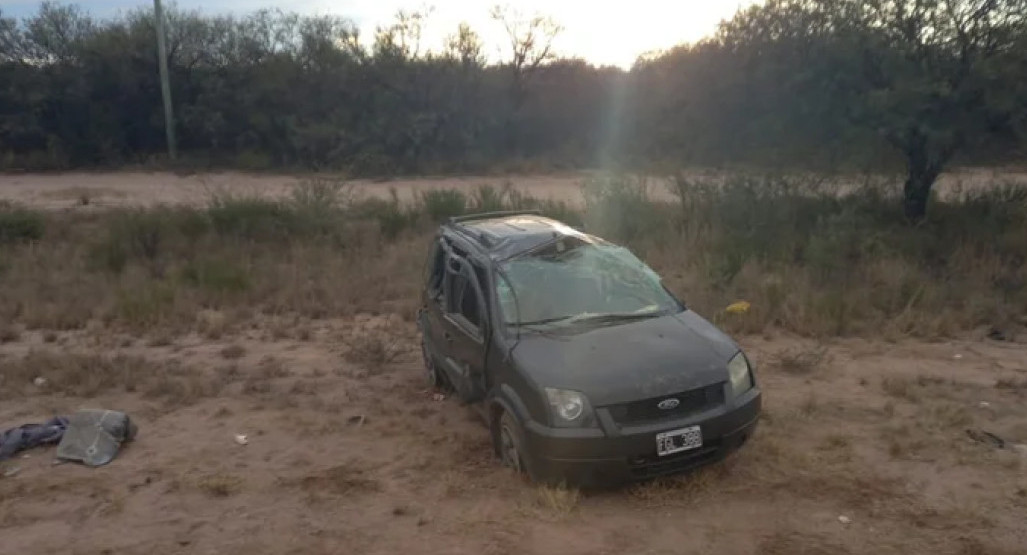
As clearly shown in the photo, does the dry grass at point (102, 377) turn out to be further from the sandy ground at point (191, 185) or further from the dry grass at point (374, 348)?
Result: the sandy ground at point (191, 185)

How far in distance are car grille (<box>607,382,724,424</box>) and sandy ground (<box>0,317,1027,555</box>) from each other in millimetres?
560

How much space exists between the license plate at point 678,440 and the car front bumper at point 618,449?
0.03m

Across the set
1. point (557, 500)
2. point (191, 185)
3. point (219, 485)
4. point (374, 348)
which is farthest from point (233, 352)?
point (191, 185)

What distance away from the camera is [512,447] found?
5.70 metres

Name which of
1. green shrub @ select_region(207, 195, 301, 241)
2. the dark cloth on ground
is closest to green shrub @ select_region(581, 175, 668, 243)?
green shrub @ select_region(207, 195, 301, 241)

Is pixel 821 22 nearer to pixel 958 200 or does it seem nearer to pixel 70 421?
pixel 958 200

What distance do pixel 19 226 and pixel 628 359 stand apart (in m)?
14.8

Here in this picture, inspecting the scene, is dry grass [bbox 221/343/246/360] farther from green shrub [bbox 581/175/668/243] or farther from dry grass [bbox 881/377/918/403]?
green shrub [bbox 581/175/668/243]

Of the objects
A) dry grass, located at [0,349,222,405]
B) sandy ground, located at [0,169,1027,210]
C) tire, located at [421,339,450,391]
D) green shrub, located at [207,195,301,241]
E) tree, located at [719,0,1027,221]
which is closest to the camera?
tire, located at [421,339,450,391]

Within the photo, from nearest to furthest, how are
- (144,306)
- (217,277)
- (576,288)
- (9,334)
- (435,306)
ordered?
(576,288) < (435,306) < (9,334) < (144,306) < (217,277)

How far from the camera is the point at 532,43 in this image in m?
35.8

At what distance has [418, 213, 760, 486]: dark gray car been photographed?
5.11m

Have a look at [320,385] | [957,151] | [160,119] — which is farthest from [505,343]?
[160,119]

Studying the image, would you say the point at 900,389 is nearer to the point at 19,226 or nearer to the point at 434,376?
the point at 434,376
